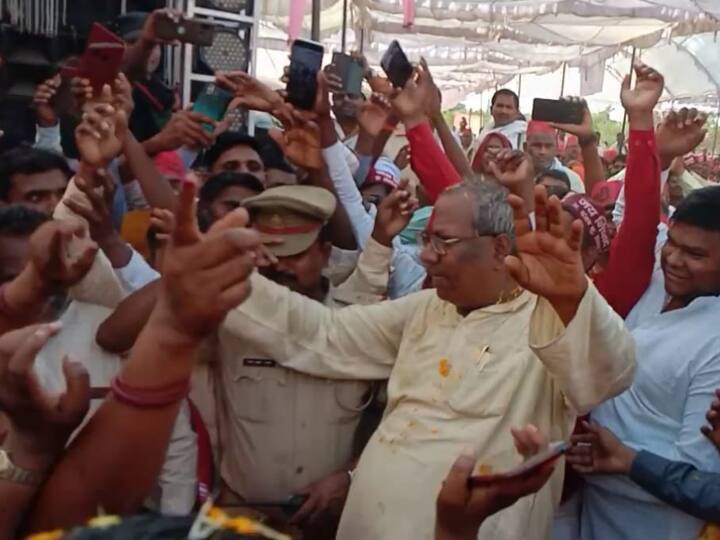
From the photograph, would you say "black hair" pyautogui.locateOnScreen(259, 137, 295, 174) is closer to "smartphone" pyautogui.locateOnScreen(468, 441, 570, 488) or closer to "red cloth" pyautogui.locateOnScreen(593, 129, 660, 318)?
"red cloth" pyautogui.locateOnScreen(593, 129, 660, 318)

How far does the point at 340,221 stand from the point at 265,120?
330 cm

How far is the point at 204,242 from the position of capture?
1.30 meters

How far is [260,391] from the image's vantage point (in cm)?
256

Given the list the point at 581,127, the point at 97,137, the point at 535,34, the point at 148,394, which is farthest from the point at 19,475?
the point at 535,34

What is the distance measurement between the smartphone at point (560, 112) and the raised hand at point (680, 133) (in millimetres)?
1431

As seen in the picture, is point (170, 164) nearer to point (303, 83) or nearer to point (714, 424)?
point (303, 83)

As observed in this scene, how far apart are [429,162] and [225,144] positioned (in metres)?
0.96

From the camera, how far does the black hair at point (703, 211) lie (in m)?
2.46

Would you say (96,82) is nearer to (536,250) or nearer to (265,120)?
(536,250)

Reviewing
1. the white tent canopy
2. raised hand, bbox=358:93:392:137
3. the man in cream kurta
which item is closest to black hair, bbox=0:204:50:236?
the man in cream kurta

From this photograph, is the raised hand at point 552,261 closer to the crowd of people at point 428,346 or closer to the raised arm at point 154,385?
the crowd of people at point 428,346

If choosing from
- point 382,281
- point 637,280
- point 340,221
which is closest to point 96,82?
point 340,221

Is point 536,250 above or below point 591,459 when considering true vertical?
above

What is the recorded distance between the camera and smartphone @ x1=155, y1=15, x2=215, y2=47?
380 centimetres
